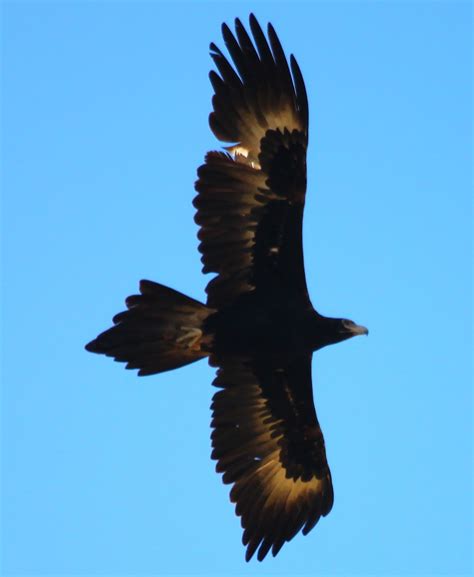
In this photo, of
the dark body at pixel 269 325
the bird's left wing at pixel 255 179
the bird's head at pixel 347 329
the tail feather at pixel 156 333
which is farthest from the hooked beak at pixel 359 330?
the tail feather at pixel 156 333

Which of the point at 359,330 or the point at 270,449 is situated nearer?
the point at 359,330

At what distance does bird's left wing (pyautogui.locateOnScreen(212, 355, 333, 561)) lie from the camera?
13.5 m

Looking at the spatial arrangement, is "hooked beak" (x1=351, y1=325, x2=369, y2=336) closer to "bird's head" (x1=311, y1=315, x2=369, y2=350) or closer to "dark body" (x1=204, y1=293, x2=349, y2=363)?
"bird's head" (x1=311, y1=315, x2=369, y2=350)

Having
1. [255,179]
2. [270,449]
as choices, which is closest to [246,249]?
[255,179]

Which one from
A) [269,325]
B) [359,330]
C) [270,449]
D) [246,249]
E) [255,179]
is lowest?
[270,449]

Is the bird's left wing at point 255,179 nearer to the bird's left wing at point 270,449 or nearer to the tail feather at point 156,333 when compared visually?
the tail feather at point 156,333

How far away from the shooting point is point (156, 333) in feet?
41.8

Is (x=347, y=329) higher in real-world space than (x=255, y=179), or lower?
lower

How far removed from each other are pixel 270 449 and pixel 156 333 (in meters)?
1.98

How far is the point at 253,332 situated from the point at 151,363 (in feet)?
3.21

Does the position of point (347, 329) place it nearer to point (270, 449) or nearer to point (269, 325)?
point (269, 325)

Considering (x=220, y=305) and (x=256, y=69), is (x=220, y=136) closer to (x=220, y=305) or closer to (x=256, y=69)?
(x=256, y=69)

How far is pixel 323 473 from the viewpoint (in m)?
14.0

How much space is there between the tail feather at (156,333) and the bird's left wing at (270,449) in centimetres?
55
